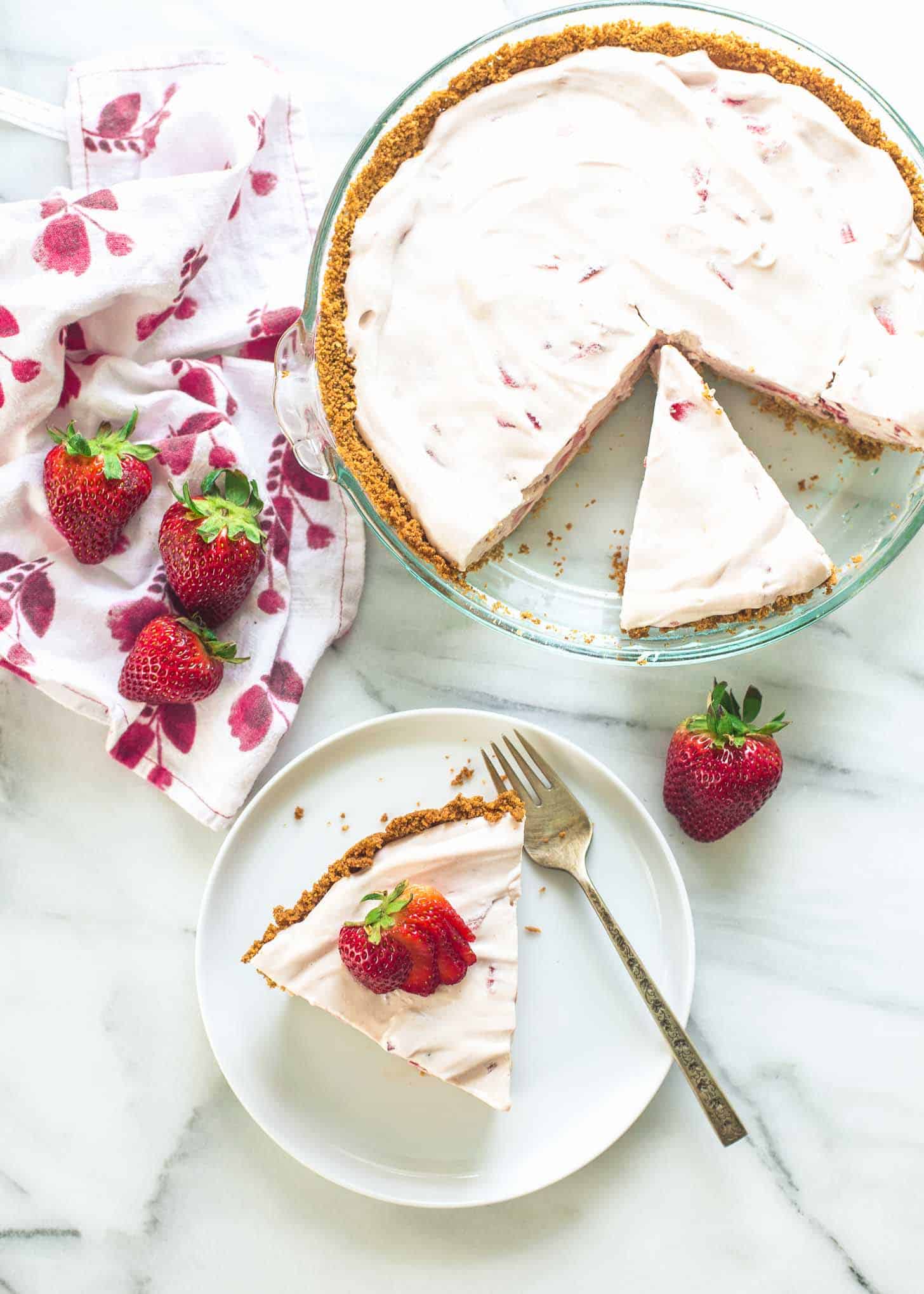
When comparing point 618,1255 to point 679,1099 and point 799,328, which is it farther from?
point 799,328

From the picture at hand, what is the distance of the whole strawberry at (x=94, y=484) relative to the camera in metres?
2.37

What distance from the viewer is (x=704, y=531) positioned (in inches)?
91.7

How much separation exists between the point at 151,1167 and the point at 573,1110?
3.32 feet

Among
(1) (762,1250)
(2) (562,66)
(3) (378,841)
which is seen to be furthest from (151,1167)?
(2) (562,66)

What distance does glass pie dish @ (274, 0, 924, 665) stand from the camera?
2365 millimetres

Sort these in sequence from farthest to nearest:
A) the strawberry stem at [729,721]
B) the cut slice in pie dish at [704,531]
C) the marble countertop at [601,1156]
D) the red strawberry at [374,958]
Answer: the marble countertop at [601,1156] < the strawberry stem at [729,721] < the cut slice in pie dish at [704,531] < the red strawberry at [374,958]

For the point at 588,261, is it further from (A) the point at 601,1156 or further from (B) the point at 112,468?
(A) the point at 601,1156

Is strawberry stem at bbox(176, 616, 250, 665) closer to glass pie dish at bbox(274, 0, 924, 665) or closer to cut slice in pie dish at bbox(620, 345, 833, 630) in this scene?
glass pie dish at bbox(274, 0, 924, 665)

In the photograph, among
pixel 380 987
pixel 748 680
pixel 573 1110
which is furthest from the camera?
pixel 748 680

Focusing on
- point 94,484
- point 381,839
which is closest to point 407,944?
A: point 381,839

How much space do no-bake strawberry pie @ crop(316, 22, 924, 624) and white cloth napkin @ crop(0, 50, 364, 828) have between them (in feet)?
1.00

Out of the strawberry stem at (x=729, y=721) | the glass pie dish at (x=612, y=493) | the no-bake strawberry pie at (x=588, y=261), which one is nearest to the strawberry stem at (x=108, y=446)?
the glass pie dish at (x=612, y=493)

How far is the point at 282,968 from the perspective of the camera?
230 cm

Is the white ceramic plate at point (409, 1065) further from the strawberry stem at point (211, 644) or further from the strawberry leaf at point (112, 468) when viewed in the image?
the strawberry leaf at point (112, 468)
